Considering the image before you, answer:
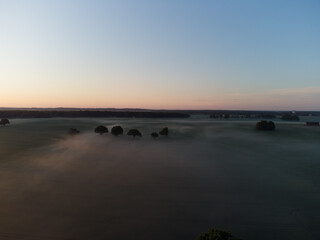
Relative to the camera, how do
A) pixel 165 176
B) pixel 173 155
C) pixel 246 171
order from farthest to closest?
1. pixel 173 155
2. pixel 246 171
3. pixel 165 176

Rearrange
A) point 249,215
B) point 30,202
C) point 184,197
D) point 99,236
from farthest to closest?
point 184,197 → point 30,202 → point 249,215 → point 99,236

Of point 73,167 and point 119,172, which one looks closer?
point 119,172

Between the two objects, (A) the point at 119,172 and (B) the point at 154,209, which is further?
(A) the point at 119,172

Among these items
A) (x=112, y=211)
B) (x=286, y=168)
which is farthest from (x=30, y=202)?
(x=286, y=168)

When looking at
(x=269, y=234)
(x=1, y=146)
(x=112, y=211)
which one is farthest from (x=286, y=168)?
(x=1, y=146)

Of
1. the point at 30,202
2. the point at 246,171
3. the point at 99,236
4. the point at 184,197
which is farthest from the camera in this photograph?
the point at 246,171

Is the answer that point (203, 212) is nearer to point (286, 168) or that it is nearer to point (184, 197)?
point (184, 197)

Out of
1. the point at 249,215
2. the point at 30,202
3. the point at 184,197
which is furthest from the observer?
the point at 184,197

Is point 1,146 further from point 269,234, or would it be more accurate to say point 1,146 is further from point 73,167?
point 269,234
